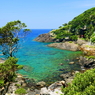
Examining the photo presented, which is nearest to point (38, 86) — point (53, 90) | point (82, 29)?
point (53, 90)

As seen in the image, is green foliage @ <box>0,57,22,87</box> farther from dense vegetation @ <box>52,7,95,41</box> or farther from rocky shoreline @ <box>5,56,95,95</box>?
dense vegetation @ <box>52,7,95,41</box>

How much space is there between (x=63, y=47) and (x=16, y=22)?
55095 millimetres

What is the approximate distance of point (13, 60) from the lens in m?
16.6

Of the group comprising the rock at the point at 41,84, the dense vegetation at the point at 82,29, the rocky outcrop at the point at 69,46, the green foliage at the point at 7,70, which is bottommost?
the rock at the point at 41,84

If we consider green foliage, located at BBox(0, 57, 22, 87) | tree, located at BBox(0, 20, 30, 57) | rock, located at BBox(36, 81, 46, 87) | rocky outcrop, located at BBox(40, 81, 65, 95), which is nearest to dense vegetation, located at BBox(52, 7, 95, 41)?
rock, located at BBox(36, 81, 46, 87)

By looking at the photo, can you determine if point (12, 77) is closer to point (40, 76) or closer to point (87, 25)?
point (40, 76)

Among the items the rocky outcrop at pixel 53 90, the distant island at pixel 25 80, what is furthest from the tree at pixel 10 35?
the rocky outcrop at pixel 53 90

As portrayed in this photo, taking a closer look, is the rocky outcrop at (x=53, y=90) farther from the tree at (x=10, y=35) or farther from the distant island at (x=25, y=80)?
the tree at (x=10, y=35)

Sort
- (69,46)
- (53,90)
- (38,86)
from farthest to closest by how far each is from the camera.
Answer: (69,46)
(38,86)
(53,90)

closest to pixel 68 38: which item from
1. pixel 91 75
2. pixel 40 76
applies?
pixel 40 76

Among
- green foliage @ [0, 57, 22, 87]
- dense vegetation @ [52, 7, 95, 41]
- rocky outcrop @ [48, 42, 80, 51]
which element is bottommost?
rocky outcrop @ [48, 42, 80, 51]

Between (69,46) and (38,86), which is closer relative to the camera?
(38,86)

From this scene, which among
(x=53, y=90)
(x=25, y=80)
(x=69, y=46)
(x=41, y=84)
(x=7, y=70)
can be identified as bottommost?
(x=41, y=84)

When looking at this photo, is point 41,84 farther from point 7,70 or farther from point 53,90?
point 7,70
